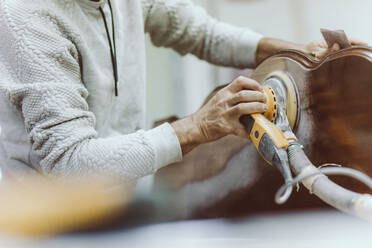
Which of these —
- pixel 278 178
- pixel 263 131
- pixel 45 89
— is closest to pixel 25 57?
pixel 45 89

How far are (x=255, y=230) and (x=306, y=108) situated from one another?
0.35 meters

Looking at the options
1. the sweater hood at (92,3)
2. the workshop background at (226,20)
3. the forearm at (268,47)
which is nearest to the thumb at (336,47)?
the forearm at (268,47)

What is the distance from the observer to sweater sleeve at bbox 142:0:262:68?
1134mm

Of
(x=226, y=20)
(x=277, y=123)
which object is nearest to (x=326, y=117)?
(x=277, y=123)

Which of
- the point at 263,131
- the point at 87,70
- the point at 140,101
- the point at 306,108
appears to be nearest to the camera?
the point at 263,131

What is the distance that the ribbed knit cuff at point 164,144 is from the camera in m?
0.79

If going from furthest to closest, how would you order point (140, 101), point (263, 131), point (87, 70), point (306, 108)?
1. point (140, 101)
2. point (87, 70)
3. point (306, 108)
4. point (263, 131)

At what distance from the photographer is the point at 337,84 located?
0.72 meters

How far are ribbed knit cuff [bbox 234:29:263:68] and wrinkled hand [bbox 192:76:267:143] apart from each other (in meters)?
0.39

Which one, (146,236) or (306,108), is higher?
(306,108)

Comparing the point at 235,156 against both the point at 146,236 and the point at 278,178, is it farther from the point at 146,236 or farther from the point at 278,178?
the point at 146,236

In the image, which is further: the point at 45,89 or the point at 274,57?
the point at 274,57

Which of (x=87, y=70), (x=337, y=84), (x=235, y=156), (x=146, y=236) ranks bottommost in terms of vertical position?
(x=146, y=236)

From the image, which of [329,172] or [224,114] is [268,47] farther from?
[329,172]
